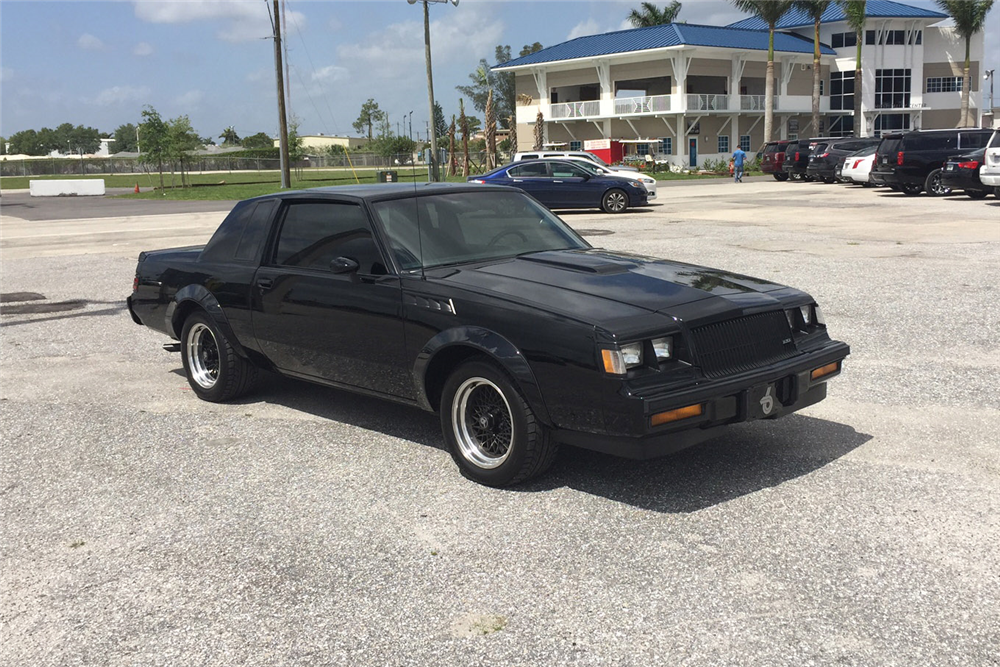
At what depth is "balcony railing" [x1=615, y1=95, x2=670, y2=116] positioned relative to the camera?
6200 centimetres

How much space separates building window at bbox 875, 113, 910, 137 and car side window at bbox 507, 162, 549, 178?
57.8 metres

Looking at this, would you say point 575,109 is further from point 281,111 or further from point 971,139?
point 971,139

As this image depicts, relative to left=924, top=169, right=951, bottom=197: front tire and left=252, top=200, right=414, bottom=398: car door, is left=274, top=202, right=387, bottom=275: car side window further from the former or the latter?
left=924, top=169, right=951, bottom=197: front tire

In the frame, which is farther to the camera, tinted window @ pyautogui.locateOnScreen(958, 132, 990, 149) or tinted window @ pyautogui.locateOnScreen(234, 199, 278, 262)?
tinted window @ pyautogui.locateOnScreen(958, 132, 990, 149)

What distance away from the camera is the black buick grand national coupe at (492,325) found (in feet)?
14.9

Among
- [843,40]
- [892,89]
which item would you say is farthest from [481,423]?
[892,89]

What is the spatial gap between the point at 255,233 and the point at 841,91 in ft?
240

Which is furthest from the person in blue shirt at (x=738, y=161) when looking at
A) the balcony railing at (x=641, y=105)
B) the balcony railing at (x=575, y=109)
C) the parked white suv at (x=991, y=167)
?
the balcony railing at (x=575, y=109)

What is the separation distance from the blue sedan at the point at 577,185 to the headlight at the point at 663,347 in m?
20.7

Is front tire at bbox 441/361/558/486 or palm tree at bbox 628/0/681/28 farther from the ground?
palm tree at bbox 628/0/681/28

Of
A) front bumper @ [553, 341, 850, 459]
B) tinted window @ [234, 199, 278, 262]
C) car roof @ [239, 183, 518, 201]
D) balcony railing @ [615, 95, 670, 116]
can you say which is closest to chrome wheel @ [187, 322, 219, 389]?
tinted window @ [234, 199, 278, 262]

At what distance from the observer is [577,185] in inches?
990

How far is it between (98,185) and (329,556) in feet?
172

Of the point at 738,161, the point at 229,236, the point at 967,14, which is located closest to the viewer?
the point at 229,236
